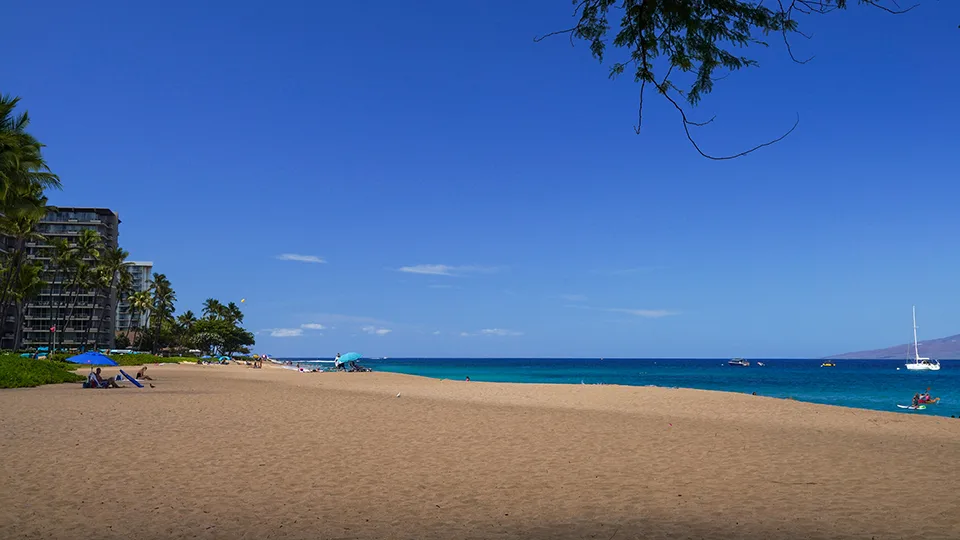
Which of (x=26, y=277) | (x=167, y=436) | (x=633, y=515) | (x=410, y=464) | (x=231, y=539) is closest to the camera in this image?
(x=231, y=539)

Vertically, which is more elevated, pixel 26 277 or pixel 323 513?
pixel 26 277

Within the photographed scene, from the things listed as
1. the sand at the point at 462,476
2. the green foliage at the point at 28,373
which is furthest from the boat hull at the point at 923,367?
the green foliage at the point at 28,373

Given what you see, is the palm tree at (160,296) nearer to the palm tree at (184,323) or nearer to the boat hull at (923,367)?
the palm tree at (184,323)

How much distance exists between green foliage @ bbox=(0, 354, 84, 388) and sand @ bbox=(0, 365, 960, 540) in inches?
408

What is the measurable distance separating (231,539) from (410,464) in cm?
483

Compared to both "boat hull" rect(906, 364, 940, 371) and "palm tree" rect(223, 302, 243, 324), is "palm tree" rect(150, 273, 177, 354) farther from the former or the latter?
"boat hull" rect(906, 364, 940, 371)

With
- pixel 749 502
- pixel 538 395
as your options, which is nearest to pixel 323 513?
pixel 749 502

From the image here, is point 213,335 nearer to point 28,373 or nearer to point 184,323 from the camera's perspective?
point 184,323

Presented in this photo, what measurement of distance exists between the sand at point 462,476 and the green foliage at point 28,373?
408 inches

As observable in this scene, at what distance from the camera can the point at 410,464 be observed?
442 inches

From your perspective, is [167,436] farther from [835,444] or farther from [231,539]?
[835,444]

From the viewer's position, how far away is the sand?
23.7ft

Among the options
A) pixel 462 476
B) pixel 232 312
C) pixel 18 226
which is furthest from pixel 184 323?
pixel 462 476

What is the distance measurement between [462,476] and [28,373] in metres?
28.3
